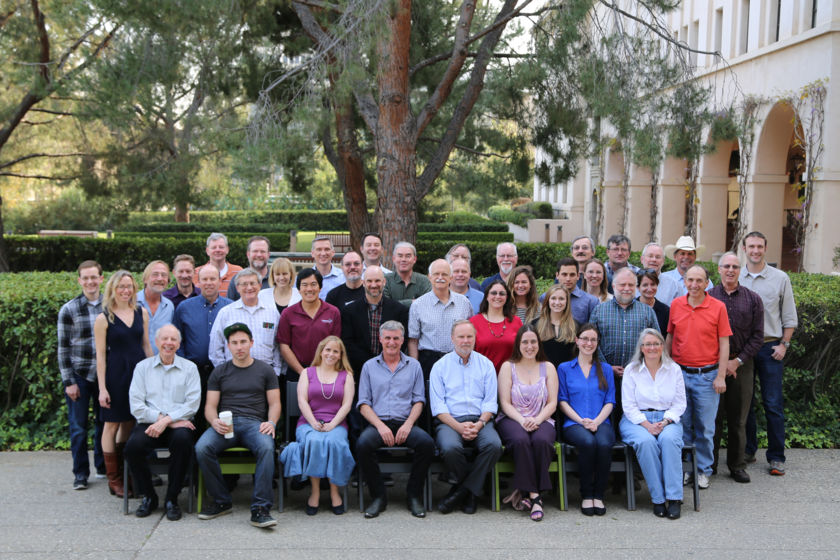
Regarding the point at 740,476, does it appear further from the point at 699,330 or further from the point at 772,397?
the point at 699,330

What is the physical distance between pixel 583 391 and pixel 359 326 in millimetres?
1847

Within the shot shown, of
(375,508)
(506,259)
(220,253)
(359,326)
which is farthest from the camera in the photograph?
(220,253)

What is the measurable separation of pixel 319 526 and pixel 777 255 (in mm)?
18229

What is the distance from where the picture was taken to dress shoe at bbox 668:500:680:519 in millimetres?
5617

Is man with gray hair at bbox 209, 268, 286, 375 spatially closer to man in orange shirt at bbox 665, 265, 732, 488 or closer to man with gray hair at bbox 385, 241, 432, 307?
man with gray hair at bbox 385, 241, 432, 307

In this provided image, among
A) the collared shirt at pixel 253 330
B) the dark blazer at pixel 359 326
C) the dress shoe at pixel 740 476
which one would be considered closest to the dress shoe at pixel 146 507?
the collared shirt at pixel 253 330

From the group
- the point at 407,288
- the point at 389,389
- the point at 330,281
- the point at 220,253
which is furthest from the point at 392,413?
the point at 220,253

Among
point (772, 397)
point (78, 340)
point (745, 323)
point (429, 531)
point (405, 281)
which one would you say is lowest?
point (429, 531)

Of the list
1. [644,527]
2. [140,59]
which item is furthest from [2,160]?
[644,527]

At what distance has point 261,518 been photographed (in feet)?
17.7

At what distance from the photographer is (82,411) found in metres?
6.38

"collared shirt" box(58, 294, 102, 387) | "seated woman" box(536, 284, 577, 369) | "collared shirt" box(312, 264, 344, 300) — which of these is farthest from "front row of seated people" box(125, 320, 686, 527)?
"collared shirt" box(312, 264, 344, 300)

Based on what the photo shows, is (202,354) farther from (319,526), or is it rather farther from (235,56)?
(235,56)

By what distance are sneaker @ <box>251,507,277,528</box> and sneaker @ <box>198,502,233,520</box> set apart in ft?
1.08
